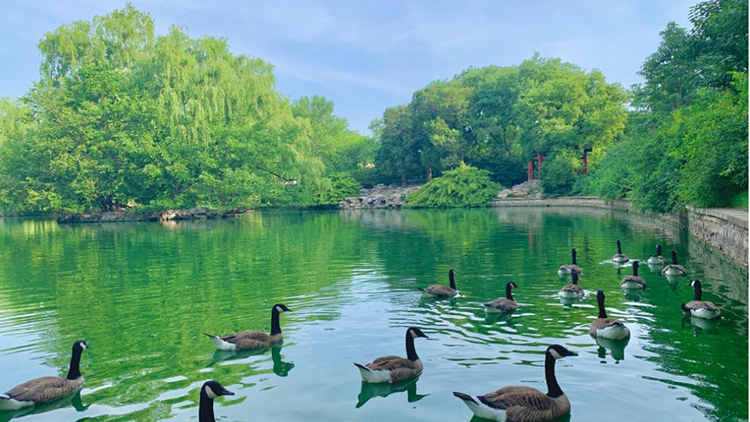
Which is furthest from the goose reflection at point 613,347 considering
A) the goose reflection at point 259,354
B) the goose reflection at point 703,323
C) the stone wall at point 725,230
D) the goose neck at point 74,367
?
the goose neck at point 74,367

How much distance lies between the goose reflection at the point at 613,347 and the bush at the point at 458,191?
51.7 meters

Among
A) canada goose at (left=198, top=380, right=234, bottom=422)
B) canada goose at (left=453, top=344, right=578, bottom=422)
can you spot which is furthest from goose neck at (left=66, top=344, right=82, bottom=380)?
canada goose at (left=453, top=344, right=578, bottom=422)

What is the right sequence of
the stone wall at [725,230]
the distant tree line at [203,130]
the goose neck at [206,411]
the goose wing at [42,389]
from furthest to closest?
1. the distant tree line at [203,130]
2. the stone wall at [725,230]
3. the goose wing at [42,389]
4. the goose neck at [206,411]


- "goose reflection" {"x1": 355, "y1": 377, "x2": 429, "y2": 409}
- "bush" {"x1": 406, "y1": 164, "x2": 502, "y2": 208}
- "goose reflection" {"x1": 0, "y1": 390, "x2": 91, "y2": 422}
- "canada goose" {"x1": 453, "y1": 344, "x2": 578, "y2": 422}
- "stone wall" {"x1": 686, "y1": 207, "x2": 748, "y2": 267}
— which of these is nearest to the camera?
"canada goose" {"x1": 453, "y1": 344, "x2": 578, "y2": 422}

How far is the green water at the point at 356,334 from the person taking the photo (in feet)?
23.4

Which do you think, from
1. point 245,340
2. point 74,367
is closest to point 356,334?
point 245,340

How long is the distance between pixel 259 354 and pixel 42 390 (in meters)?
2.97

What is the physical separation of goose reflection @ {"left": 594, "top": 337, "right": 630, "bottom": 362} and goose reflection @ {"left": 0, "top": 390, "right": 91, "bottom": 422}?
6919mm

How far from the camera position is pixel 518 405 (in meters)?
6.38

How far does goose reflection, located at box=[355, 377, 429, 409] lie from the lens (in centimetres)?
733

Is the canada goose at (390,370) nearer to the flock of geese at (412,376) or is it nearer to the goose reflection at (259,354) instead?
the flock of geese at (412,376)

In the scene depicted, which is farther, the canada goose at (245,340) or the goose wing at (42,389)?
the canada goose at (245,340)

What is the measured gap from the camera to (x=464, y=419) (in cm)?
664

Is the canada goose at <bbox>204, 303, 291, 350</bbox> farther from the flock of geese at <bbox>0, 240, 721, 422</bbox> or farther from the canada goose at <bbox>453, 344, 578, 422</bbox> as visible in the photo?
the canada goose at <bbox>453, 344, 578, 422</bbox>
